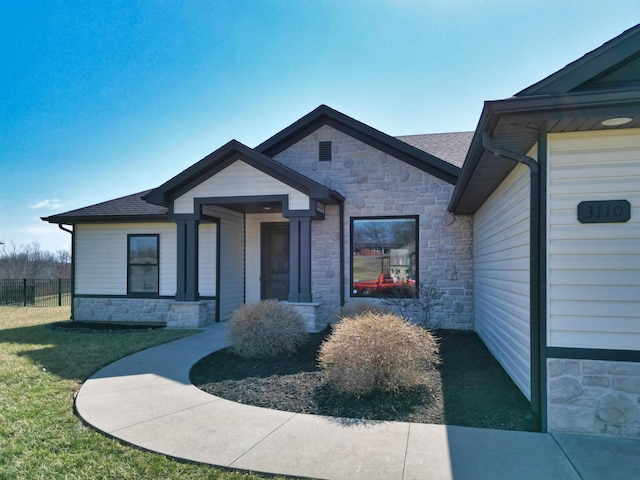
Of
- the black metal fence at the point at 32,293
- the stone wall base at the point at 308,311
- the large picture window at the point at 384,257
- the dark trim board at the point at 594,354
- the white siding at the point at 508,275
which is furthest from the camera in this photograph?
the black metal fence at the point at 32,293

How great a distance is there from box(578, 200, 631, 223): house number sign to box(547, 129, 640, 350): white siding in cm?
5

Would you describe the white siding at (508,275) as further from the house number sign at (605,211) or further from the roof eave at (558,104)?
the roof eave at (558,104)

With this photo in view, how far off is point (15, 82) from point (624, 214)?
13.9 meters

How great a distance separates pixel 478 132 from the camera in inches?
171

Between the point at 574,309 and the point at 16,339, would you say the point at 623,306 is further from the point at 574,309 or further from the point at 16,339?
the point at 16,339

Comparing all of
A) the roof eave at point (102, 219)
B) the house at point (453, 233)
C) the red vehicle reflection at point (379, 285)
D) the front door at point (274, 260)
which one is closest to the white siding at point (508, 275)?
the house at point (453, 233)

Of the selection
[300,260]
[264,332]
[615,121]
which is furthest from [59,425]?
[615,121]

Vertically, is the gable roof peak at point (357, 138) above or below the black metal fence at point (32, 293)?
above

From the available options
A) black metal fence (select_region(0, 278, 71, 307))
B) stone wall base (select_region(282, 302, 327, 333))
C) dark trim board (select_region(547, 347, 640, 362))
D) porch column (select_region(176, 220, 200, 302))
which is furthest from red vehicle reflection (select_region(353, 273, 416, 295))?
black metal fence (select_region(0, 278, 71, 307))

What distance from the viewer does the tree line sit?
28.9m

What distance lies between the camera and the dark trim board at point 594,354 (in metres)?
3.73

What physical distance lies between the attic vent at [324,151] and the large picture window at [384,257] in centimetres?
179

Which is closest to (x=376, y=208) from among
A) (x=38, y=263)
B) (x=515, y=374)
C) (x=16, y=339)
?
(x=515, y=374)

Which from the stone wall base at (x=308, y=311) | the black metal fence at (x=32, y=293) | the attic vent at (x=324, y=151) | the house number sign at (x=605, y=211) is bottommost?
the black metal fence at (x=32, y=293)
